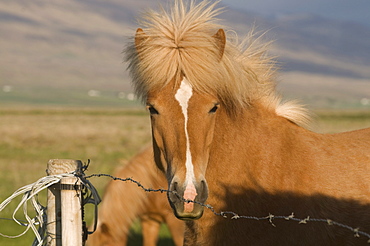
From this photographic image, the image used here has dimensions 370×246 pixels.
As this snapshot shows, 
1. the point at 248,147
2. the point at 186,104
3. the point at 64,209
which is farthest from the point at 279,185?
the point at 64,209

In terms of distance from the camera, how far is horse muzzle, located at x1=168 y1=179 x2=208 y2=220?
9.70 ft

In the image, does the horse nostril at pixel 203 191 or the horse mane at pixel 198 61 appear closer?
the horse nostril at pixel 203 191

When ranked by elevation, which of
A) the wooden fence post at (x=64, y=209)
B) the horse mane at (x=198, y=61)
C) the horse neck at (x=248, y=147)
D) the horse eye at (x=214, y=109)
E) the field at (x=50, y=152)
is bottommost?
the wooden fence post at (x=64, y=209)

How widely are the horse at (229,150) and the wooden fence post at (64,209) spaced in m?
0.70

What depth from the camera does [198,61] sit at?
3371 mm

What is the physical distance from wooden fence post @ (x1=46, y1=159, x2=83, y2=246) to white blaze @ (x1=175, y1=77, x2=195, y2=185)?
2.58ft

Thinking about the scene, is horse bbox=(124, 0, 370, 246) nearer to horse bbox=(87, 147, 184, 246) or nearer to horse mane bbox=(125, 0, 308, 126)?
horse mane bbox=(125, 0, 308, 126)

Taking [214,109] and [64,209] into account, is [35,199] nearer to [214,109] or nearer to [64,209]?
[64,209]

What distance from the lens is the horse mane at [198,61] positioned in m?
3.37

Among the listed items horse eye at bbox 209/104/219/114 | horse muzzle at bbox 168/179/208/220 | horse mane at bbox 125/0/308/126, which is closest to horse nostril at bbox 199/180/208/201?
horse muzzle at bbox 168/179/208/220

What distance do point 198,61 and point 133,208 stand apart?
3088 mm

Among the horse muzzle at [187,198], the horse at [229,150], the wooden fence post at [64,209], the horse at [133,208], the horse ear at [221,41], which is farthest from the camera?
the horse at [133,208]

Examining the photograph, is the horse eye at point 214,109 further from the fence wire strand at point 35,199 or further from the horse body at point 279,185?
the fence wire strand at point 35,199

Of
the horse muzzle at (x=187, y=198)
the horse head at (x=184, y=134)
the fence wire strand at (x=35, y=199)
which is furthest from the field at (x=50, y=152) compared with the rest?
the fence wire strand at (x=35, y=199)
